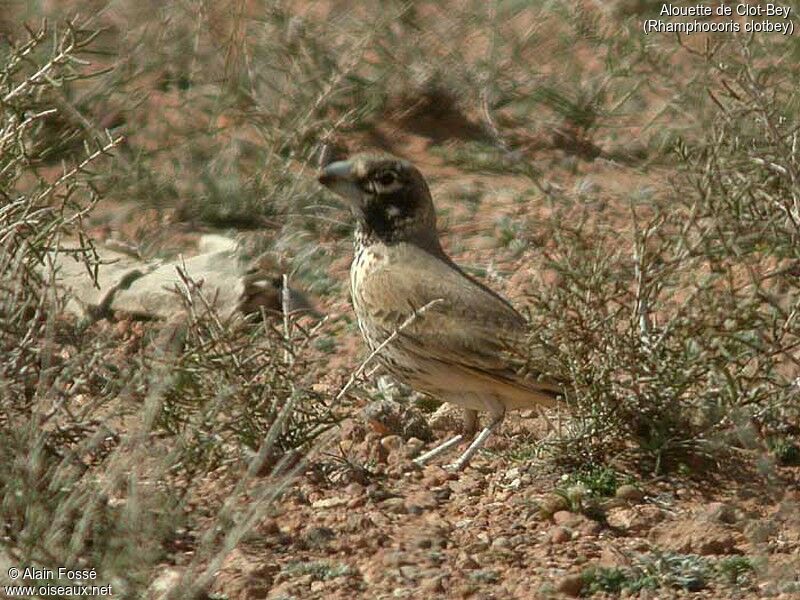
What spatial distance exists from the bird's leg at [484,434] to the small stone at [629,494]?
655mm

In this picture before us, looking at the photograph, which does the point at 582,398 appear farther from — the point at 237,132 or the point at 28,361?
the point at 237,132

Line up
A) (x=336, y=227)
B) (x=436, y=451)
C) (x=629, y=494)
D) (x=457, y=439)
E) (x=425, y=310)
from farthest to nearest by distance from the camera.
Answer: (x=336, y=227)
(x=457, y=439)
(x=436, y=451)
(x=425, y=310)
(x=629, y=494)

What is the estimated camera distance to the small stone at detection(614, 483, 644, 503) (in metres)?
5.64

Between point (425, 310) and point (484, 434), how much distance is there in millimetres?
502

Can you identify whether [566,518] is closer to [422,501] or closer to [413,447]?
[422,501]

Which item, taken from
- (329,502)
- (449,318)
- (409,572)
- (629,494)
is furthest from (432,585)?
(449,318)

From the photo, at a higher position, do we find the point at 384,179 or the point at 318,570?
the point at 384,179

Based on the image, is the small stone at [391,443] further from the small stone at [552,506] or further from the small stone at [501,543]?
the small stone at [501,543]

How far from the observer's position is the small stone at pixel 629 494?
222 inches

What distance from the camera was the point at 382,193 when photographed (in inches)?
259

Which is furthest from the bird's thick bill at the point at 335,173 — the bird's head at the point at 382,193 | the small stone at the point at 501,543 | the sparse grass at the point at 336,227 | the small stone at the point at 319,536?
the small stone at the point at 501,543

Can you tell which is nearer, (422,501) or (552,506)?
(552,506)

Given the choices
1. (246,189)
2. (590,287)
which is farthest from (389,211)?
(246,189)

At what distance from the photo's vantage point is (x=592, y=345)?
18.6 feet
